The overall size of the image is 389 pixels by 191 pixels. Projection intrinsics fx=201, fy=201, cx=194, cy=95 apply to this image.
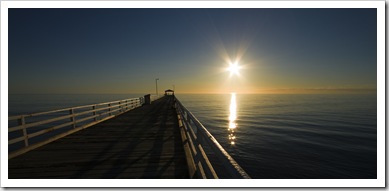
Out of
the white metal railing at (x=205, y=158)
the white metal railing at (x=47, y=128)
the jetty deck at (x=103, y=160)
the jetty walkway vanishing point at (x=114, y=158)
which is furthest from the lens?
the white metal railing at (x=47, y=128)

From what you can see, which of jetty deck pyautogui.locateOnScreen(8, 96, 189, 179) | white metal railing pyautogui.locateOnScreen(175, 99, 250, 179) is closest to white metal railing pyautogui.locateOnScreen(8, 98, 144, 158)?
jetty deck pyautogui.locateOnScreen(8, 96, 189, 179)

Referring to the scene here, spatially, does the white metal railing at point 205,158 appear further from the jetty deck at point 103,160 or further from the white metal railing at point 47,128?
the white metal railing at point 47,128

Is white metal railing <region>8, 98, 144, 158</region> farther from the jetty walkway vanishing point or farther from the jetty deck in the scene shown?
the jetty deck

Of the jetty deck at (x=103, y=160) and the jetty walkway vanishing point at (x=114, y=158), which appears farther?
the jetty deck at (x=103, y=160)

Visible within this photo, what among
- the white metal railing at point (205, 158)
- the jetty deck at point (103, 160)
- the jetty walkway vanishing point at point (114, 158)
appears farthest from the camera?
the jetty deck at point (103, 160)

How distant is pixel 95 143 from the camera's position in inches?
248

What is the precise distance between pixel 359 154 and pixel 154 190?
58.7ft

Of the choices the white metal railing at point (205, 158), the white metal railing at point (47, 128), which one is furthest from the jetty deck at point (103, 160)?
the white metal railing at point (47, 128)

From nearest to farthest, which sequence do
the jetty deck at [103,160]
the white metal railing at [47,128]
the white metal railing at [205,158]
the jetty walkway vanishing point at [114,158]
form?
the white metal railing at [205,158], the jetty walkway vanishing point at [114,158], the jetty deck at [103,160], the white metal railing at [47,128]

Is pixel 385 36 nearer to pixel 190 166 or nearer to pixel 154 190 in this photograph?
pixel 190 166

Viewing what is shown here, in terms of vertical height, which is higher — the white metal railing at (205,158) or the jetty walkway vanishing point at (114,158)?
the white metal railing at (205,158)

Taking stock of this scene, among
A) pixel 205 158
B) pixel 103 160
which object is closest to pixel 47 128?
pixel 103 160

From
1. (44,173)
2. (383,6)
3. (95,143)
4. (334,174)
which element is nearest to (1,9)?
(44,173)

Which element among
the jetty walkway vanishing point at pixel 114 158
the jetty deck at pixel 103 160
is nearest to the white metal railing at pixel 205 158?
the jetty walkway vanishing point at pixel 114 158
